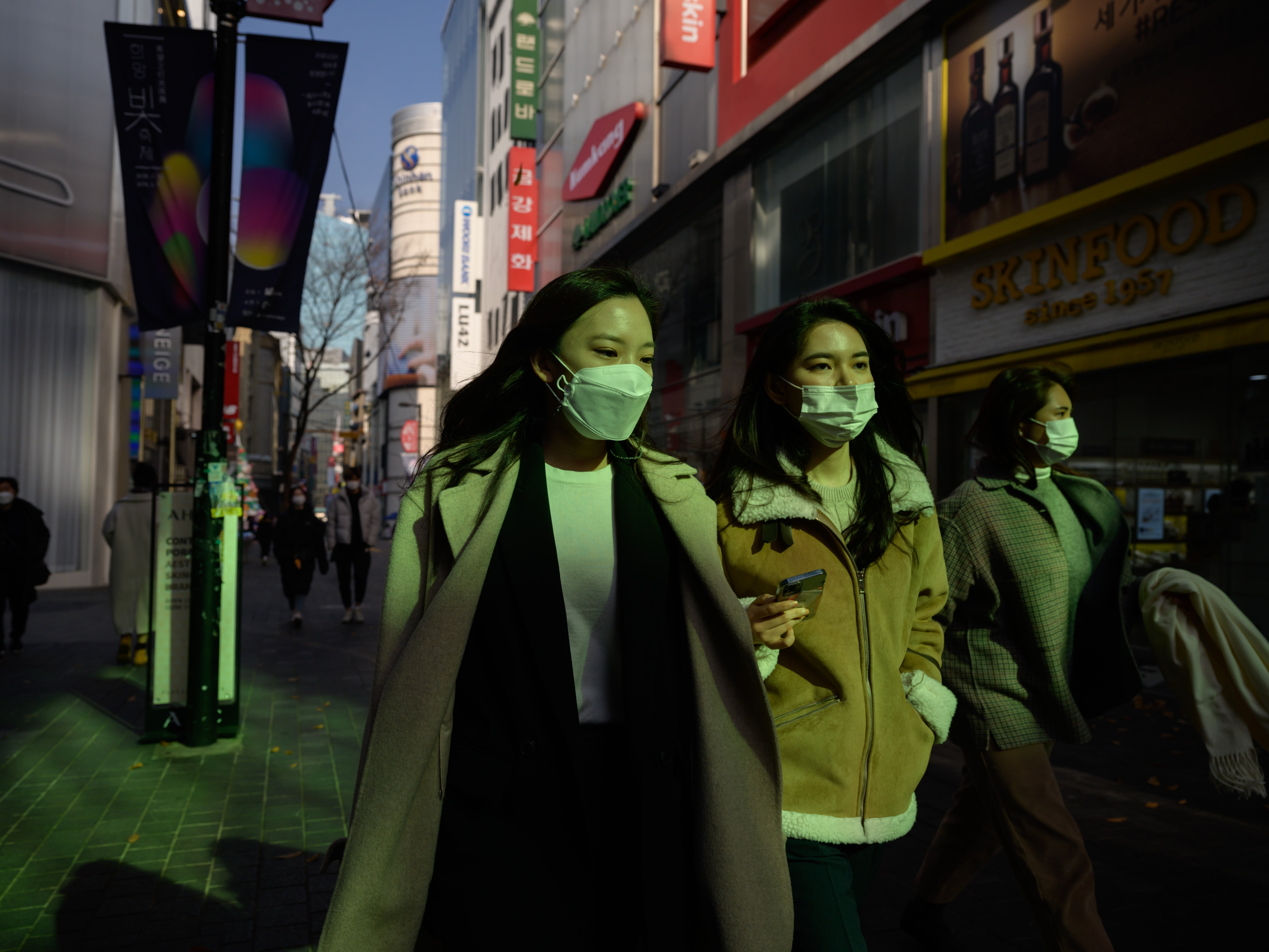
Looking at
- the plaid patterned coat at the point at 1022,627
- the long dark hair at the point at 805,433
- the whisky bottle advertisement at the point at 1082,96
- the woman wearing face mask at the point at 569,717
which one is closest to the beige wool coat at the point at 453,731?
the woman wearing face mask at the point at 569,717

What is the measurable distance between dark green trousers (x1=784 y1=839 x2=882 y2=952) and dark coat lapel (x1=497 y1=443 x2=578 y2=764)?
0.59m

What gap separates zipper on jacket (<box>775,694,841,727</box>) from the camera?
218cm

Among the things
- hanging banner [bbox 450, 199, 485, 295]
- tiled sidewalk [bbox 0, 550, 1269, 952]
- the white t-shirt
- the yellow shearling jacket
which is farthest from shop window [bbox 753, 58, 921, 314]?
hanging banner [bbox 450, 199, 485, 295]

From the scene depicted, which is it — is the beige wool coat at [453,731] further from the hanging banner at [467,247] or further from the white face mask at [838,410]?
the hanging banner at [467,247]

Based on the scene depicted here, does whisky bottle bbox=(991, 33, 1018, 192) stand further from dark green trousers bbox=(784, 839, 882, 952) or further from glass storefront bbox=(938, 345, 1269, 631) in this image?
dark green trousers bbox=(784, 839, 882, 952)

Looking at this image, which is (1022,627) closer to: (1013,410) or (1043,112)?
(1013,410)

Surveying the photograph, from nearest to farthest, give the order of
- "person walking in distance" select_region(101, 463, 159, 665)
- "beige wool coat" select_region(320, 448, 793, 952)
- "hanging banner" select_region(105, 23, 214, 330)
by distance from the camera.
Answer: "beige wool coat" select_region(320, 448, 793, 952)
"hanging banner" select_region(105, 23, 214, 330)
"person walking in distance" select_region(101, 463, 159, 665)

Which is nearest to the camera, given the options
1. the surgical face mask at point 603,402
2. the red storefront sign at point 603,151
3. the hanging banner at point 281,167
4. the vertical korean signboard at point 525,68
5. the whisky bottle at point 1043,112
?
the surgical face mask at point 603,402

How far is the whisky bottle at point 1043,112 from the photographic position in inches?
422

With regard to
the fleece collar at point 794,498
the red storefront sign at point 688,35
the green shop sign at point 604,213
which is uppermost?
the red storefront sign at point 688,35

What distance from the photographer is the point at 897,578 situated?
7.77ft

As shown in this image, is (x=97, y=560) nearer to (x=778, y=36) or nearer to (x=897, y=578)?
(x=778, y=36)

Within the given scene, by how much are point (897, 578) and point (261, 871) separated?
10.4 feet

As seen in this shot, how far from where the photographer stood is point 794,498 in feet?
7.73
